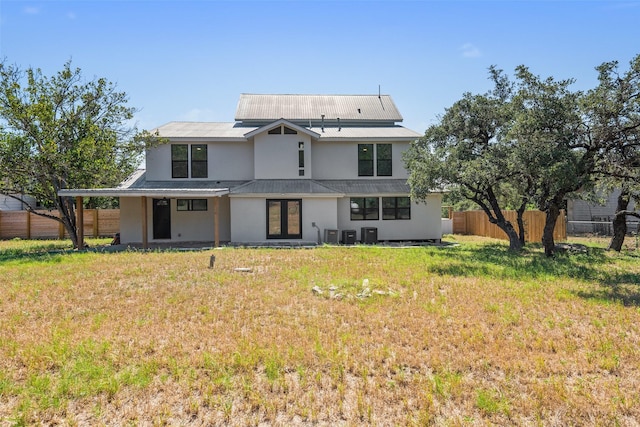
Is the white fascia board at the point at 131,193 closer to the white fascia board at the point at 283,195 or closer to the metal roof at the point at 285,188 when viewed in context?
the white fascia board at the point at 283,195

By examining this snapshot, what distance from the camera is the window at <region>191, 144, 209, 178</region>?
757 inches

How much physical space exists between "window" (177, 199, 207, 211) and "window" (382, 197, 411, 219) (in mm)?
8872

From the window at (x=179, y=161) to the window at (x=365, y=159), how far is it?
8.71 meters

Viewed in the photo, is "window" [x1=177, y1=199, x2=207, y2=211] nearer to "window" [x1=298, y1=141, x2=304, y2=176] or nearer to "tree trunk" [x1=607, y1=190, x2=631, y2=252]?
"window" [x1=298, y1=141, x2=304, y2=176]

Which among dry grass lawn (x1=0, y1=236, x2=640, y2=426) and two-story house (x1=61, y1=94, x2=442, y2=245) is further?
two-story house (x1=61, y1=94, x2=442, y2=245)

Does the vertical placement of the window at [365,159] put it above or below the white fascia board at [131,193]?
above

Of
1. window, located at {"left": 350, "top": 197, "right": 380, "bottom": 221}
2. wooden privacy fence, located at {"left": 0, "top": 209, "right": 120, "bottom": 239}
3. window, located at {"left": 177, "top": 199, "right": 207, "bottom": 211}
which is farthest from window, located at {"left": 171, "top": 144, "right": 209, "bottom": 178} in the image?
window, located at {"left": 350, "top": 197, "right": 380, "bottom": 221}

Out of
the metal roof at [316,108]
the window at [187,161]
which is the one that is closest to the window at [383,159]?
the metal roof at [316,108]

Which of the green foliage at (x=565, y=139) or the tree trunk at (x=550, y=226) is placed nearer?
the green foliage at (x=565, y=139)

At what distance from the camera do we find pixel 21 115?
1595 centimetres

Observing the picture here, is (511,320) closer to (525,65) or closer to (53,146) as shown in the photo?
(525,65)

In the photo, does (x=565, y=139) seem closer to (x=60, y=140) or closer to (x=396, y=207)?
(x=396, y=207)

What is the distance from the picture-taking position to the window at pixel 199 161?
19.2m

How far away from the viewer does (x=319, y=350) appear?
5.08m
